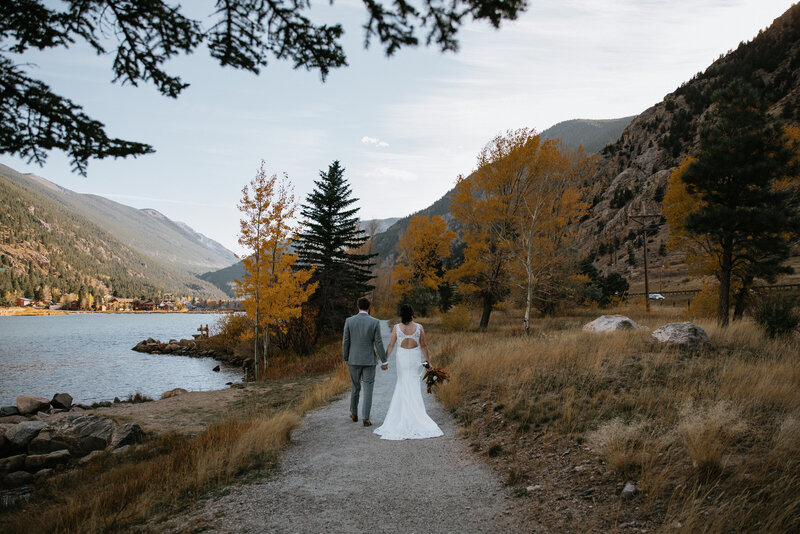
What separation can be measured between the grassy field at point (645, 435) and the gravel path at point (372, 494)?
0.44 meters

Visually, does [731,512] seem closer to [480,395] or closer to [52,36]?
[480,395]

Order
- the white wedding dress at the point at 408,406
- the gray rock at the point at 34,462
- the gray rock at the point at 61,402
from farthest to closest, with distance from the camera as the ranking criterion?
the gray rock at the point at 61,402
the gray rock at the point at 34,462
the white wedding dress at the point at 408,406

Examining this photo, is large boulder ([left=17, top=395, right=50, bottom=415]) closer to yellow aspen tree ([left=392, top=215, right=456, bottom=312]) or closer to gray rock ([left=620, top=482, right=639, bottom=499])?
gray rock ([left=620, top=482, right=639, bottom=499])

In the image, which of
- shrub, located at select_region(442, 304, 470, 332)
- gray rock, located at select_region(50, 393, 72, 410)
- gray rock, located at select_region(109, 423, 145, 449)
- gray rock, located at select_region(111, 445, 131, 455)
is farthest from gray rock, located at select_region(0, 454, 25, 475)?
shrub, located at select_region(442, 304, 470, 332)

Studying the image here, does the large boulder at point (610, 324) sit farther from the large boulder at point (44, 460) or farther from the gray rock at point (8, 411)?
the gray rock at point (8, 411)

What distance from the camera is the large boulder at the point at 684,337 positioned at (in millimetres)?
10430

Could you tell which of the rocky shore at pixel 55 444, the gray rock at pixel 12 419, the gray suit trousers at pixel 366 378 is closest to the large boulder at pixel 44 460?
the rocky shore at pixel 55 444

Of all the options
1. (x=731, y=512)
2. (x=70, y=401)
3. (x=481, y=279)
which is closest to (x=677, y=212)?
(x=481, y=279)

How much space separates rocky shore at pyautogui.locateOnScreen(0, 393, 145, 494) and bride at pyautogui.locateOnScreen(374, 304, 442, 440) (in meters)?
6.12

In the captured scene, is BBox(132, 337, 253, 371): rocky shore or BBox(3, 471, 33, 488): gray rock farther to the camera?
BBox(132, 337, 253, 371): rocky shore

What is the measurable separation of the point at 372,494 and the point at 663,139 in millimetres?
114210

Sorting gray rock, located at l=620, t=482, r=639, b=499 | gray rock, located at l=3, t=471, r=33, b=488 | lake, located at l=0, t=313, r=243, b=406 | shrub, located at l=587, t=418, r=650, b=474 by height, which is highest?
shrub, located at l=587, t=418, r=650, b=474

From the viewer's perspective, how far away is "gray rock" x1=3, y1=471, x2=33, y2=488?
762cm

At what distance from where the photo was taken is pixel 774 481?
3418mm
